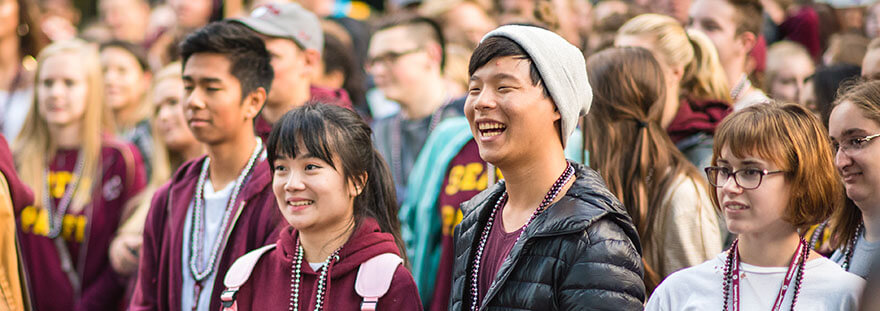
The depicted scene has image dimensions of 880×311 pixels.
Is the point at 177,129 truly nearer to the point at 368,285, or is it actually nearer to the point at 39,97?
the point at 39,97

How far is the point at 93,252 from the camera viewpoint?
5930 mm

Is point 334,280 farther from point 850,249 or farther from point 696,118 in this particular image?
point 696,118

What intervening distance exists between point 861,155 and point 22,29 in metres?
7.22

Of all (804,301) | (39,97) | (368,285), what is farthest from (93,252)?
(804,301)

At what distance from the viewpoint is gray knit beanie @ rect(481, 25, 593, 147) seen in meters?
3.01

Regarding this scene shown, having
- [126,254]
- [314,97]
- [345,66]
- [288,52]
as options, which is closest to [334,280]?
[314,97]

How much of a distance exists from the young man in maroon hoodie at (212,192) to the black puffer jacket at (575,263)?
4.92ft

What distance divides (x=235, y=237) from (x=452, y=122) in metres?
1.71

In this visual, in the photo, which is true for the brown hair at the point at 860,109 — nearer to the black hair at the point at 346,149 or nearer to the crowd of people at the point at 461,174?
the crowd of people at the point at 461,174

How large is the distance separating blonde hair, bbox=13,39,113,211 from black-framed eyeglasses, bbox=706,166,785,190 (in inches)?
166

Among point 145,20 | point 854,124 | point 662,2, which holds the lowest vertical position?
point 854,124

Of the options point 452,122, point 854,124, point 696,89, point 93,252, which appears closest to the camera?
point 854,124

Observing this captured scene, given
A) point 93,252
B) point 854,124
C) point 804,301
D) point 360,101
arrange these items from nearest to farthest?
1. point 804,301
2. point 854,124
3. point 93,252
4. point 360,101

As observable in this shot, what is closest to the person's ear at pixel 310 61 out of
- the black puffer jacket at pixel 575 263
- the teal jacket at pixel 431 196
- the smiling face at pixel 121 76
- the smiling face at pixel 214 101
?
the teal jacket at pixel 431 196
